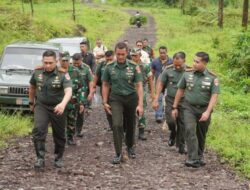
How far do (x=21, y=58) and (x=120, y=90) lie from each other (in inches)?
214

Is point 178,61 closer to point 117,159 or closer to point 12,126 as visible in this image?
point 117,159

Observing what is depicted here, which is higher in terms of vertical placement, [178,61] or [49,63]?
[49,63]

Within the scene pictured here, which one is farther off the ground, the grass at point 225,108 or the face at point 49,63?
the face at point 49,63

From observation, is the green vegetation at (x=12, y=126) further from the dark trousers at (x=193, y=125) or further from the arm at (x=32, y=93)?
the dark trousers at (x=193, y=125)

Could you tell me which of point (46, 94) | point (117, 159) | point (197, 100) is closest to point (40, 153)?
point (46, 94)

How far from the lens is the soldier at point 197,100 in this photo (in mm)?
7980

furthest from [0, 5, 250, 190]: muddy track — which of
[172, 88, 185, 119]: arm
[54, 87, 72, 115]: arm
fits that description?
[54, 87, 72, 115]: arm

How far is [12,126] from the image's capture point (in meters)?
10.6

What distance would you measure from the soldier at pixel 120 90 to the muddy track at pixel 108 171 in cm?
55

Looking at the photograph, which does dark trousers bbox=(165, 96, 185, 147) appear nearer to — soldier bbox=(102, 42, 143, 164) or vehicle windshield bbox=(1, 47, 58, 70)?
soldier bbox=(102, 42, 143, 164)

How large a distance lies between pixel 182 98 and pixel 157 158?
120 cm

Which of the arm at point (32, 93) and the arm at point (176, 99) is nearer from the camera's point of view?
the arm at point (32, 93)

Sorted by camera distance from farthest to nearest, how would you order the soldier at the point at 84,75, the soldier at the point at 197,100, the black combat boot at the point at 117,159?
the soldier at the point at 84,75, the black combat boot at the point at 117,159, the soldier at the point at 197,100

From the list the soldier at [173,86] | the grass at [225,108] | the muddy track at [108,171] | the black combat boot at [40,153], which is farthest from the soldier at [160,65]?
the black combat boot at [40,153]
